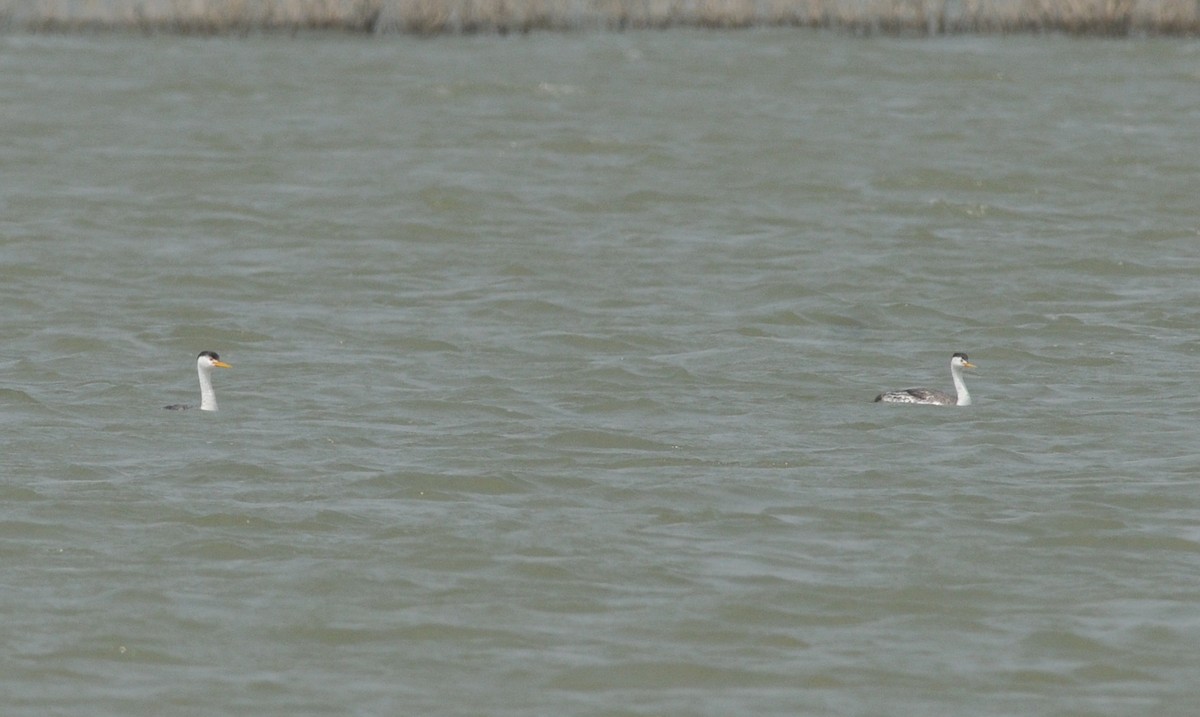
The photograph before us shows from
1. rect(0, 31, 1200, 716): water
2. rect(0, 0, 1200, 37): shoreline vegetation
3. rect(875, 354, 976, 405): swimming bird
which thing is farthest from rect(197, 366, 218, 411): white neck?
rect(0, 0, 1200, 37): shoreline vegetation

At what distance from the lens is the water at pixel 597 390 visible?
35.9ft

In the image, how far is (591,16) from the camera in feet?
132

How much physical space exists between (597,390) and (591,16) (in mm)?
23369

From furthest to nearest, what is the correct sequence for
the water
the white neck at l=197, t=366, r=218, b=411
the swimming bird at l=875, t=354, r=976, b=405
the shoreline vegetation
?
the shoreline vegetation
the swimming bird at l=875, t=354, r=976, b=405
the white neck at l=197, t=366, r=218, b=411
the water

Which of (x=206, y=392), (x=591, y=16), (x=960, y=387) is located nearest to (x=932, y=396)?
(x=960, y=387)

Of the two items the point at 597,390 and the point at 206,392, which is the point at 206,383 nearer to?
the point at 206,392

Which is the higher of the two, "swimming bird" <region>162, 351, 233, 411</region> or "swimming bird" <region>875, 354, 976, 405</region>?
"swimming bird" <region>162, 351, 233, 411</region>

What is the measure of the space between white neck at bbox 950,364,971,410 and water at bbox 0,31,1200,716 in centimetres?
29

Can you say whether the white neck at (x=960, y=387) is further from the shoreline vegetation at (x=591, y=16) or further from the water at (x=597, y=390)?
the shoreline vegetation at (x=591, y=16)

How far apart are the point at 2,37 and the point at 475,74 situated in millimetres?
10025

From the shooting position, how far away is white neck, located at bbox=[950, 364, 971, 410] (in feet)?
56.3

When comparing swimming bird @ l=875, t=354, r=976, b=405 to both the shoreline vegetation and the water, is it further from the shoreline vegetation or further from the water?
the shoreline vegetation

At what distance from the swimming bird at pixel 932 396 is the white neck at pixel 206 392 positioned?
507 cm

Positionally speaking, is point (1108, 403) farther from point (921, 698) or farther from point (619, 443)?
point (921, 698)
